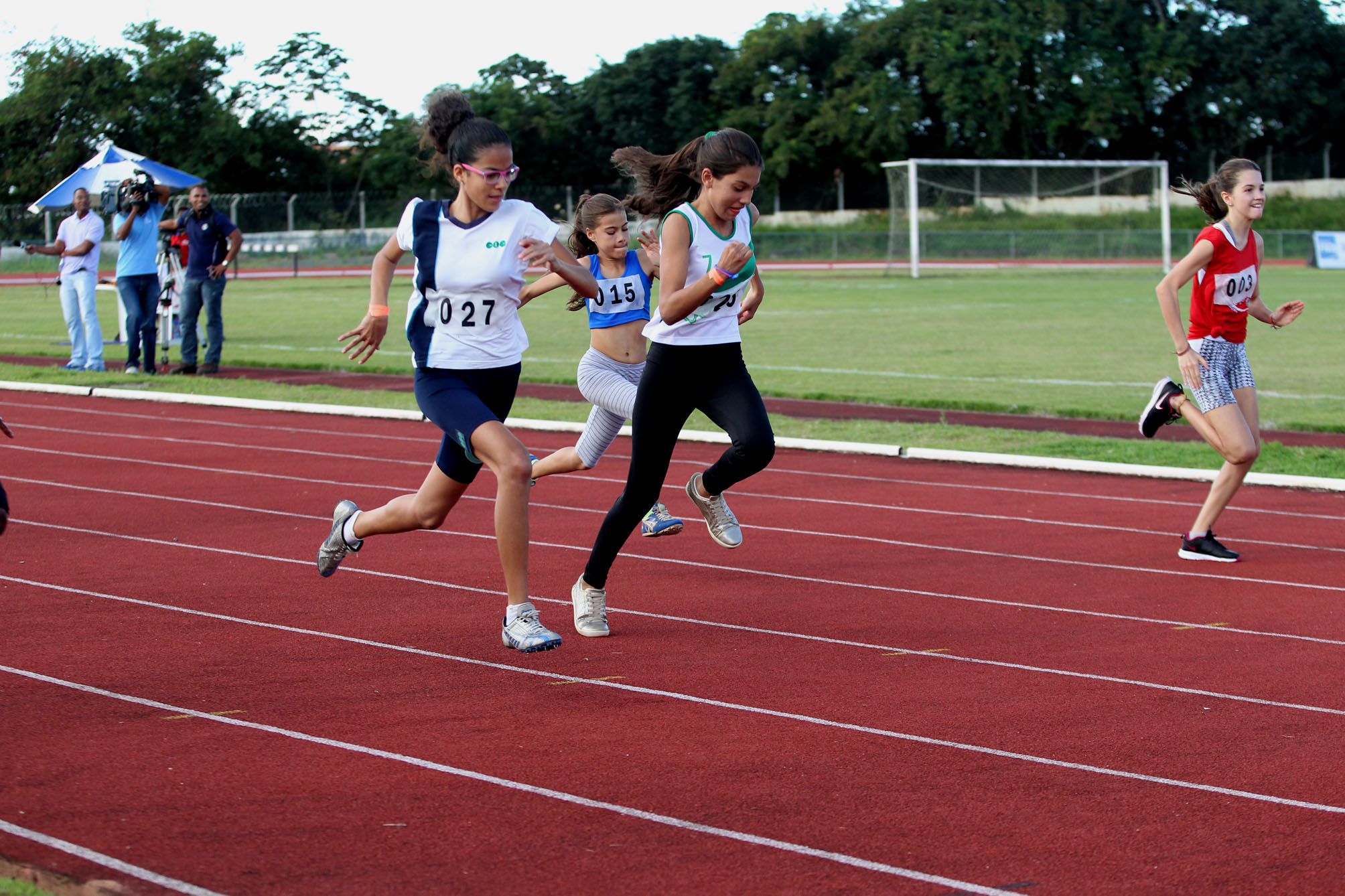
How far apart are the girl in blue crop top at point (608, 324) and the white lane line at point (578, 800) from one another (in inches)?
125

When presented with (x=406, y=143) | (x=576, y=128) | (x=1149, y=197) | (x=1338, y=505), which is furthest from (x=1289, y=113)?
(x=1338, y=505)

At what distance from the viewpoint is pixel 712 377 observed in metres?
5.69

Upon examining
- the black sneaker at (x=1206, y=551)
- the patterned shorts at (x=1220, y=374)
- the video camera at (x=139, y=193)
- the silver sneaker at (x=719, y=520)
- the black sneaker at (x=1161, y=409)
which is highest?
the video camera at (x=139, y=193)

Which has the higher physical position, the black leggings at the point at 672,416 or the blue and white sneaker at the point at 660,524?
the black leggings at the point at 672,416

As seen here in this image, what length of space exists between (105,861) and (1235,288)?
5.69 m

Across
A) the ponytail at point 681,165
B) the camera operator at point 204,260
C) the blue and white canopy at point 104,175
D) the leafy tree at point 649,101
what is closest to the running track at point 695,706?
the ponytail at point 681,165

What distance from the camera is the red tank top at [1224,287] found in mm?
7164

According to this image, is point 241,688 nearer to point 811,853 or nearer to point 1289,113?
point 811,853

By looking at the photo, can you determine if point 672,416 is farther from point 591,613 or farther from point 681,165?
point 681,165

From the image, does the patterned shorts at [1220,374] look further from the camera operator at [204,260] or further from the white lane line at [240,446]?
the camera operator at [204,260]

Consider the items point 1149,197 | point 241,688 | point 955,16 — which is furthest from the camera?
point 955,16

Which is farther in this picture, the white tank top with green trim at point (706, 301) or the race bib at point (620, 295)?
the race bib at point (620, 295)

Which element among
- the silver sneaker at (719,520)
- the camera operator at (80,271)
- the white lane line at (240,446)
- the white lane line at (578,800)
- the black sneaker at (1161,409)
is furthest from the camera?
the camera operator at (80,271)

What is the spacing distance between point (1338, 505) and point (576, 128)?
63444 mm
